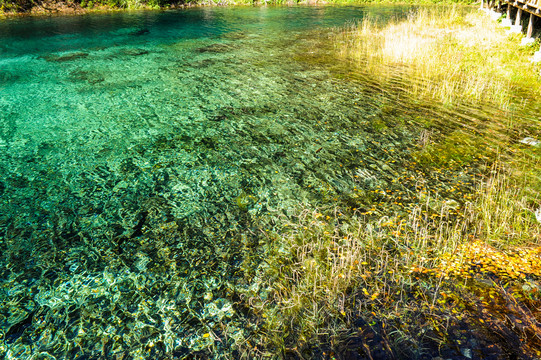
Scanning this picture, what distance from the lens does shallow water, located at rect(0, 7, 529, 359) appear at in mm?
5223

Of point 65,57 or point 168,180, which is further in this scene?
point 65,57

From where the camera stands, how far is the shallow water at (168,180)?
5.22 m

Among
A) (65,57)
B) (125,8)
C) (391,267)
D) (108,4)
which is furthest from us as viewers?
(125,8)

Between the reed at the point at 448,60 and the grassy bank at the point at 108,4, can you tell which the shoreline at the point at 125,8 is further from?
the reed at the point at 448,60

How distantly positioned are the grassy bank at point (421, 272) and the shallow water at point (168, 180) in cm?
45

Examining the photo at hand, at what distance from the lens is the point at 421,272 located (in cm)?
565

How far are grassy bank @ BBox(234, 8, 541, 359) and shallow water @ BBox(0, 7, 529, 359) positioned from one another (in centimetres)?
45

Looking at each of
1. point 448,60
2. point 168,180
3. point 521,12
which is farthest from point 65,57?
point 521,12

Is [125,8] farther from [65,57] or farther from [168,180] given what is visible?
[168,180]

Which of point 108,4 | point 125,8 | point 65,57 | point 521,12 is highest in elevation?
point 108,4

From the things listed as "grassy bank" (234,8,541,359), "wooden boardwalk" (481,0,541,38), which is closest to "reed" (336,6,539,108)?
"wooden boardwalk" (481,0,541,38)

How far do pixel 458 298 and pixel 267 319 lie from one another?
2.95 meters

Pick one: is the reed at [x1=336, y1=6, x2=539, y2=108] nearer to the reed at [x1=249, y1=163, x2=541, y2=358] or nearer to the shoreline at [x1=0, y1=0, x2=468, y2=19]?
the reed at [x1=249, y1=163, x2=541, y2=358]

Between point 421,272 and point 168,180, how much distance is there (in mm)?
6472
